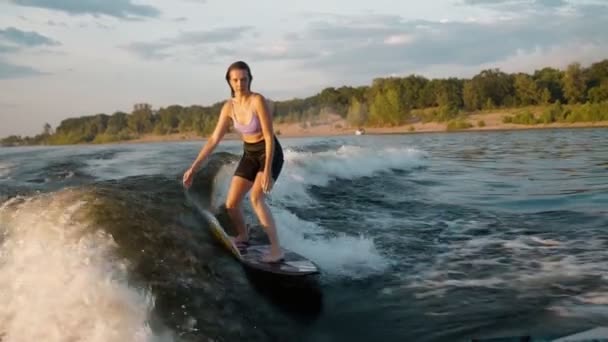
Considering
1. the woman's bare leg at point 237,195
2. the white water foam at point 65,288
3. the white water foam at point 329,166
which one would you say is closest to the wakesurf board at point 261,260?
the woman's bare leg at point 237,195

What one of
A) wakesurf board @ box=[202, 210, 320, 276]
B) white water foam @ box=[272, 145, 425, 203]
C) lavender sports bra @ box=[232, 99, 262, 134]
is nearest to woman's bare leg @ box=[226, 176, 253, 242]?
wakesurf board @ box=[202, 210, 320, 276]

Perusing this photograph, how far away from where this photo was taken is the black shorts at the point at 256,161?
6.46 m

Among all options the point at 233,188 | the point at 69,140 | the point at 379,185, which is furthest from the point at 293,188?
the point at 69,140

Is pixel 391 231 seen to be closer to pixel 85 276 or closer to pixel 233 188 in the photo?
pixel 233 188

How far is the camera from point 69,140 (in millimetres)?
86125

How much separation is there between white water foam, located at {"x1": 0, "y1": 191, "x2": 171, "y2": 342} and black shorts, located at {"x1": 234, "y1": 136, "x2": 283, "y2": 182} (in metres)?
1.78

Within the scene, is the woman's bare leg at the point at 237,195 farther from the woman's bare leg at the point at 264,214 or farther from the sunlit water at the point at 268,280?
the sunlit water at the point at 268,280

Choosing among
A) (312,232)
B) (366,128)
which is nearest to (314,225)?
(312,232)

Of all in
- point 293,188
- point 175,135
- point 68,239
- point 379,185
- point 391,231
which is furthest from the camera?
point 175,135

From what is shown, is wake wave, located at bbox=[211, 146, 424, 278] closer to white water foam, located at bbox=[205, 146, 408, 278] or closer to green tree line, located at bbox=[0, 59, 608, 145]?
white water foam, located at bbox=[205, 146, 408, 278]

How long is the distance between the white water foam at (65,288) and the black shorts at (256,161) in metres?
1.78

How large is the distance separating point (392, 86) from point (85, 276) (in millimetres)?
122162

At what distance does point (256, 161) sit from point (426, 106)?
11228 centimetres

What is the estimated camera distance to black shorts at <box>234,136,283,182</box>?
254 inches
